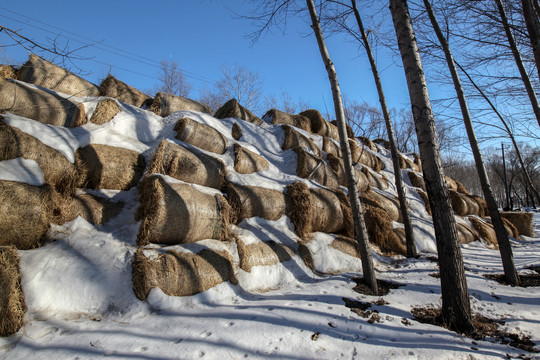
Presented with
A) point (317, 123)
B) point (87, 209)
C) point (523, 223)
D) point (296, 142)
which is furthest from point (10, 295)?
point (523, 223)

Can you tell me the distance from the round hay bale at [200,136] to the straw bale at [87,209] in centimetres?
224

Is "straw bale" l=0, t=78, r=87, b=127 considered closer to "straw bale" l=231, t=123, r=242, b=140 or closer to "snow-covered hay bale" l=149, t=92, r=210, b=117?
"snow-covered hay bale" l=149, t=92, r=210, b=117

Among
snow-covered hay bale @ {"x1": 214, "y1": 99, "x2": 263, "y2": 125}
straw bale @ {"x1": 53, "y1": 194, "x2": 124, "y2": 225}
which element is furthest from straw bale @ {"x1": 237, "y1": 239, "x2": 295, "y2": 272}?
snow-covered hay bale @ {"x1": 214, "y1": 99, "x2": 263, "y2": 125}

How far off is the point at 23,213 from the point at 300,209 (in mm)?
4814

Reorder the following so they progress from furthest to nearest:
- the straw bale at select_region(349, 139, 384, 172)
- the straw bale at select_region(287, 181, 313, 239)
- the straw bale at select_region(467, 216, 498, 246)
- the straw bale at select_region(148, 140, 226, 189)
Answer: the straw bale at select_region(349, 139, 384, 172)
the straw bale at select_region(467, 216, 498, 246)
the straw bale at select_region(287, 181, 313, 239)
the straw bale at select_region(148, 140, 226, 189)

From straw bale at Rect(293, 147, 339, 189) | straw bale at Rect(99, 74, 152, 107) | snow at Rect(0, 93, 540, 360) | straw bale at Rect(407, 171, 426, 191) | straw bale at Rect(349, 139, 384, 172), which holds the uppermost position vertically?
straw bale at Rect(99, 74, 152, 107)

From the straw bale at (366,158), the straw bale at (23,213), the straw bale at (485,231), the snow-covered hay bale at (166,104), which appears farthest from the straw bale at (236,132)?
the straw bale at (485,231)

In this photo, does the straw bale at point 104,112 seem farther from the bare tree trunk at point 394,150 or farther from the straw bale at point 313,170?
the bare tree trunk at point 394,150

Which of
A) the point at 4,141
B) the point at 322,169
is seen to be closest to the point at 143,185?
the point at 4,141

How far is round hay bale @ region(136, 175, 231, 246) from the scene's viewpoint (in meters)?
4.05

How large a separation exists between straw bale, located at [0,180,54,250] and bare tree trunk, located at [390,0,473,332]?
17.6 feet

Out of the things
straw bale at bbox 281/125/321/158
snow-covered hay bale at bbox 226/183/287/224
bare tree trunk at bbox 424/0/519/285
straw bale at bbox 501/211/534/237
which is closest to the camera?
snow-covered hay bale at bbox 226/183/287/224

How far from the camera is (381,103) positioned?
305 inches

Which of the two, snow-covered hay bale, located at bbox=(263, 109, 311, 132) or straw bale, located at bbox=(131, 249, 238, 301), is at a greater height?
snow-covered hay bale, located at bbox=(263, 109, 311, 132)
